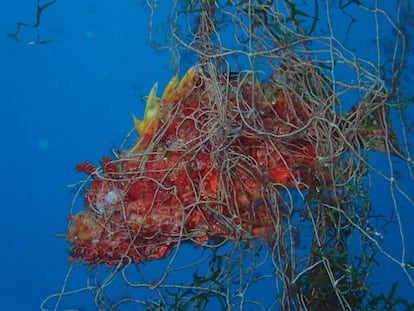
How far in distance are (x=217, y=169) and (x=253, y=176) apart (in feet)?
0.54

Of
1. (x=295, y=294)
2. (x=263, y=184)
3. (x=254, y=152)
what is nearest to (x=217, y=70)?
(x=254, y=152)

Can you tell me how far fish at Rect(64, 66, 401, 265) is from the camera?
92.5 inches

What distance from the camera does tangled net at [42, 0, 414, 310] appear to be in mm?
2336

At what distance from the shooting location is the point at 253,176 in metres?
2.40

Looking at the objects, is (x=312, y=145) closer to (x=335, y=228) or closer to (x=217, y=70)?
(x=335, y=228)

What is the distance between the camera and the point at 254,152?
8.10 feet

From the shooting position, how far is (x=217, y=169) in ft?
7.83

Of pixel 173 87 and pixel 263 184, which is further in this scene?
pixel 173 87

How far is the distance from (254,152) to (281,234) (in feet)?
1.28

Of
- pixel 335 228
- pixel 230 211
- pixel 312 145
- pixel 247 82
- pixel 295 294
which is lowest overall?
pixel 295 294

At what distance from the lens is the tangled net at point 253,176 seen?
92.0 inches

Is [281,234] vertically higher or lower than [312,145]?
lower

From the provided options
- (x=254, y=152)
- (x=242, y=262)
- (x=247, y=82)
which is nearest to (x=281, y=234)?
(x=242, y=262)

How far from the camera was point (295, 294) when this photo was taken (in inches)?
94.2
